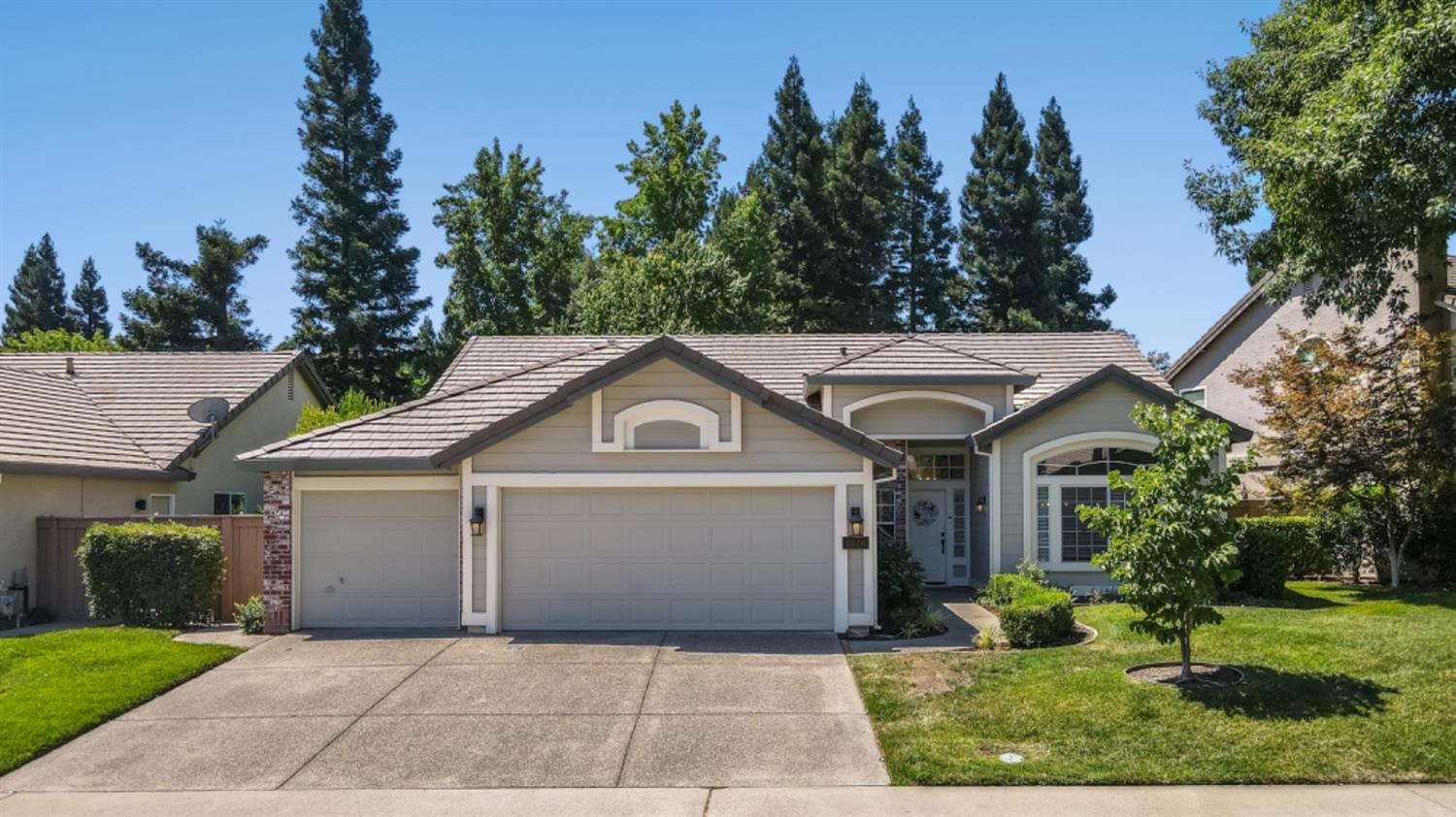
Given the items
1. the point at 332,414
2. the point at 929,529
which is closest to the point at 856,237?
the point at 929,529

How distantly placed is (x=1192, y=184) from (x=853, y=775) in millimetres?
14271

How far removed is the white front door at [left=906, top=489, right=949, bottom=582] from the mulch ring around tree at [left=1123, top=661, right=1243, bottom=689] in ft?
29.4

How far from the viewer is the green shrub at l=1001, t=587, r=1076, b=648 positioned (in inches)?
523

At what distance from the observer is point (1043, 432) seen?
18672 millimetres

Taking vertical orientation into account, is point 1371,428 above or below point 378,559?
above

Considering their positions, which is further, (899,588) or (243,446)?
(243,446)

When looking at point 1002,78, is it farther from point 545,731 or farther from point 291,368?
point 545,731

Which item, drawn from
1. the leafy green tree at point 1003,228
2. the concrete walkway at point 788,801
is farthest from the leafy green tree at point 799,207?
the concrete walkway at point 788,801

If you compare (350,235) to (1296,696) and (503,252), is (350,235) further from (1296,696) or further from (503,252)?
(1296,696)

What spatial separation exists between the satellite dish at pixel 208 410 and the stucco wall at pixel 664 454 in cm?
996

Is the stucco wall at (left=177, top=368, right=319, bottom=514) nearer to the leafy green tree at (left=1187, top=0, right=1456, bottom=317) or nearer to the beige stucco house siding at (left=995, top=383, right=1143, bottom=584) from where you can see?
the beige stucco house siding at (left=995, top=383, right=1143, bottom=584)

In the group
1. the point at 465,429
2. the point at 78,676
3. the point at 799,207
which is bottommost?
the point at 78,676

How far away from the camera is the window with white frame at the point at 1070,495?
61.0 feet

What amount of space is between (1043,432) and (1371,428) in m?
5.13
